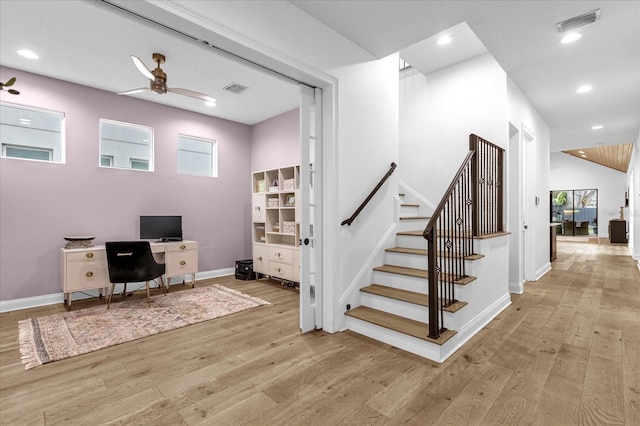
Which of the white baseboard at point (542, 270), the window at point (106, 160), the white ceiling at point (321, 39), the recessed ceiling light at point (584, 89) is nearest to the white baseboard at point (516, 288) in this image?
the white baseboard at point (542, 270)

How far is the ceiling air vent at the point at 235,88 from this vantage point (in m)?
4.62

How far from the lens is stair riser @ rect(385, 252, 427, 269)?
3.28 m

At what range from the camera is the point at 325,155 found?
3080mm

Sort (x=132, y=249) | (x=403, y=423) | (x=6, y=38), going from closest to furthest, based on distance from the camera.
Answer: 1. (x=403, y=423)
2. (x=6, y=38)
3. (x=132, y=249)

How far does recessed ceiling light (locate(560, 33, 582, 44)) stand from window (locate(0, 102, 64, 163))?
633 centimetres

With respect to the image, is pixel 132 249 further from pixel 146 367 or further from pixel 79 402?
pixel 79 402

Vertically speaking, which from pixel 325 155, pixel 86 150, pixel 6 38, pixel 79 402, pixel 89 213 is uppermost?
pixel 6 38

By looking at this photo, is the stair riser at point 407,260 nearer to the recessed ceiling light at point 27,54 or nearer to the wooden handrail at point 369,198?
the wooden handrail at point 369,198

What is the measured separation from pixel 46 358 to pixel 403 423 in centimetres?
290

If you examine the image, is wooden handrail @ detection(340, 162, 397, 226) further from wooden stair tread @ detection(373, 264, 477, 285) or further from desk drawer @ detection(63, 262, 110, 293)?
desk drawer @ detection(63, 262, 110, 293)

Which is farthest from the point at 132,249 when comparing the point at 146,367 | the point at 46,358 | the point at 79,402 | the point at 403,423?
the point at 403,423

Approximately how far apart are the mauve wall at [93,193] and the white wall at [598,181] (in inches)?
552

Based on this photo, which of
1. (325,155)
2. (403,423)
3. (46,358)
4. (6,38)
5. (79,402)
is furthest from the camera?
(6,38)

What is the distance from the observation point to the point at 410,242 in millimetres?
3660
